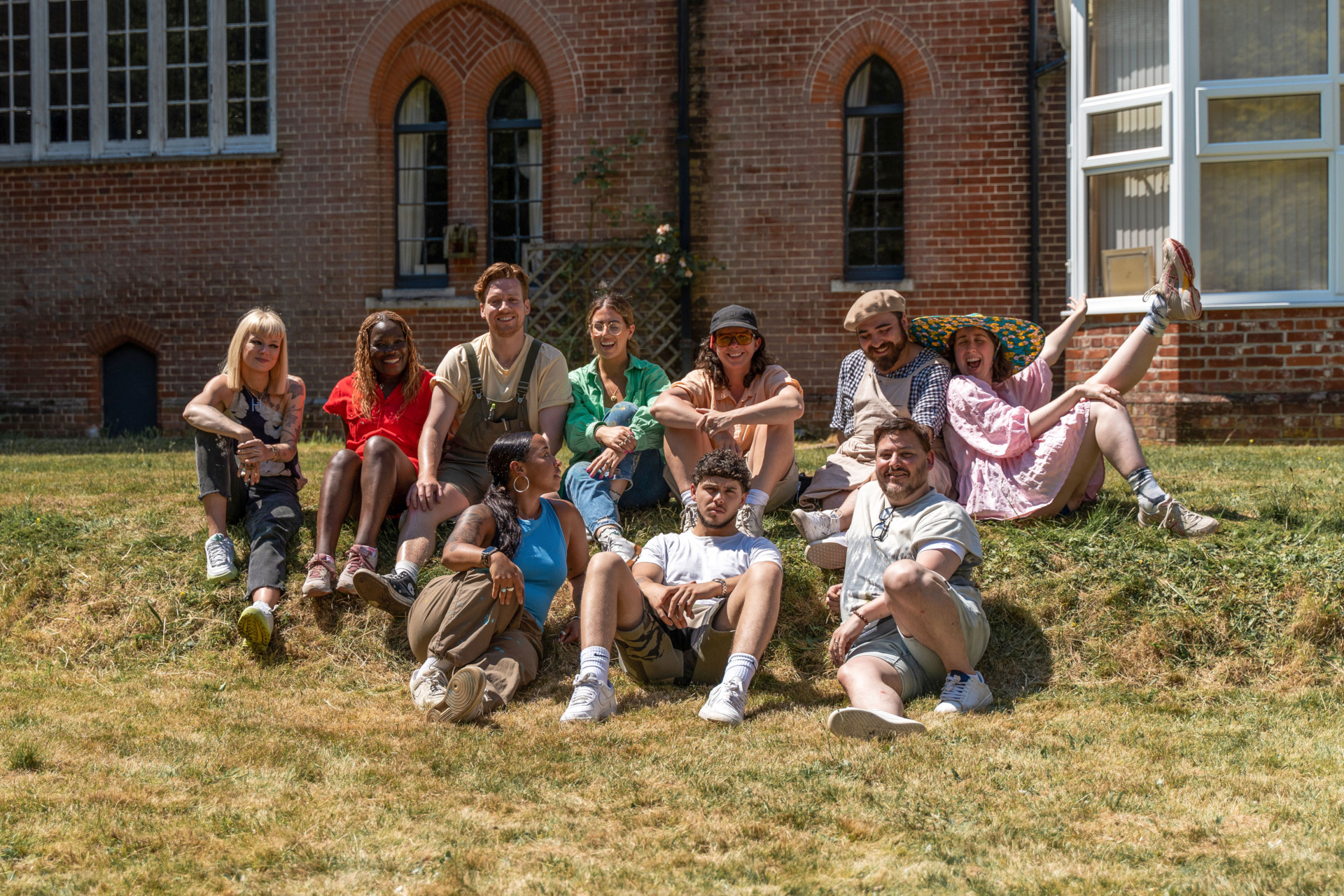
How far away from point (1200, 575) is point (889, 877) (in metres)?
3.06

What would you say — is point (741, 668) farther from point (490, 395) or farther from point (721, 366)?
point (490, 395)

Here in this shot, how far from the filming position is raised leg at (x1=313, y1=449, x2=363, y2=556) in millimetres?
5836

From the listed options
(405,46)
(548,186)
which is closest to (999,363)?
(548,186)

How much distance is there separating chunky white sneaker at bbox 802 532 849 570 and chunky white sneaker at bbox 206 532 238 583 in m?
2.83

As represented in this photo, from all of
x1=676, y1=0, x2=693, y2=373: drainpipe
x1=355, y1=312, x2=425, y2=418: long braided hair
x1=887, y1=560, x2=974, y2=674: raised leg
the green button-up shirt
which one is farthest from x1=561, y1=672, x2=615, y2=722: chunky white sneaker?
x1=676, y1=0, x2=693, y2=373: drainpipe

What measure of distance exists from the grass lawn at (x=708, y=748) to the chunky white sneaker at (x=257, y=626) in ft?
0.32

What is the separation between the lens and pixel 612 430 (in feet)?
19.7

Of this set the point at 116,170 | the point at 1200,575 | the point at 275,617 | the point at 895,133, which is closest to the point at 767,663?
the point at 1200,575

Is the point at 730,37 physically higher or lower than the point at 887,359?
higher

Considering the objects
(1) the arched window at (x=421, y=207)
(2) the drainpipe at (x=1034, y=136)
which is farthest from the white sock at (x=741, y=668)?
(1) the arched window at (x=421, y=207)

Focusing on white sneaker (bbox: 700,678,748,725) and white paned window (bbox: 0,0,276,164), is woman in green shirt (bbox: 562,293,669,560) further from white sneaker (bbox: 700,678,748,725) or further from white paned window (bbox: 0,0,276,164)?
white paned window (bbox: 0,0,276,164)

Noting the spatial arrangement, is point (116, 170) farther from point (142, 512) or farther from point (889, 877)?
point (889, 877)

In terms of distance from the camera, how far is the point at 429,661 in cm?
489

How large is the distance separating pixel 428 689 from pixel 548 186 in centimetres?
876
